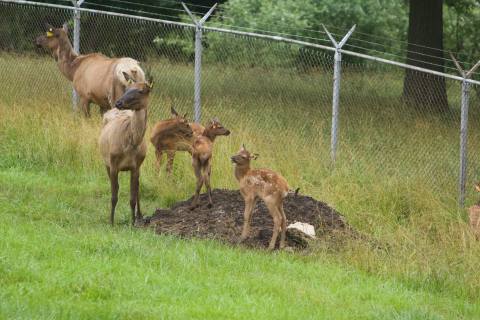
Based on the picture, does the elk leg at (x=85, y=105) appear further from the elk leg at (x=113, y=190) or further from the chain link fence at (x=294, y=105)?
the elk leg at (x=113, y=190)

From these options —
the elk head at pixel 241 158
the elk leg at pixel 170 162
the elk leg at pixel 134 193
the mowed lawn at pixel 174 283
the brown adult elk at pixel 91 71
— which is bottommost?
the mowed lawn at pixel 174 283

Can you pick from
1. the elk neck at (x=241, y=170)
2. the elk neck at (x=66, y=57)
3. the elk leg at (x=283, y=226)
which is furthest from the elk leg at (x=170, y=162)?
the elk neck at (x=66, y=57)

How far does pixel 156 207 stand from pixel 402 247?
13.1 ft

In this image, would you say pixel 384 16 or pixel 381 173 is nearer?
pixel 381 173

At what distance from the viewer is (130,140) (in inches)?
493

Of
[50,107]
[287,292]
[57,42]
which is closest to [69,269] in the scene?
[287,292]

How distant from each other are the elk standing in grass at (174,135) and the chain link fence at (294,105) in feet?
4.58

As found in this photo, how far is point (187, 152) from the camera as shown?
15.3 metres

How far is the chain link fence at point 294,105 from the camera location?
15.0 meters

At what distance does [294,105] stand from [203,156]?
773 cm

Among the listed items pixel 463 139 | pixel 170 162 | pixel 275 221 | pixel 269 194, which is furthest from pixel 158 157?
pixel 463 139

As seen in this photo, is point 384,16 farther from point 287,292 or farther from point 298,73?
point 287,292

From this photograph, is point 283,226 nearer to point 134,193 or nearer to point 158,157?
point 134,193

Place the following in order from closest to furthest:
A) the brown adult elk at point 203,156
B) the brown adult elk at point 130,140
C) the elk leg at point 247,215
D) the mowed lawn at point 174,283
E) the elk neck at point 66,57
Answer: the mowed lawn at point 174,283, the elk leg at point 247,215, the brown adult elk at point 130,140, the brown adult elk at point 203,156, the elk neck at point 66,57
